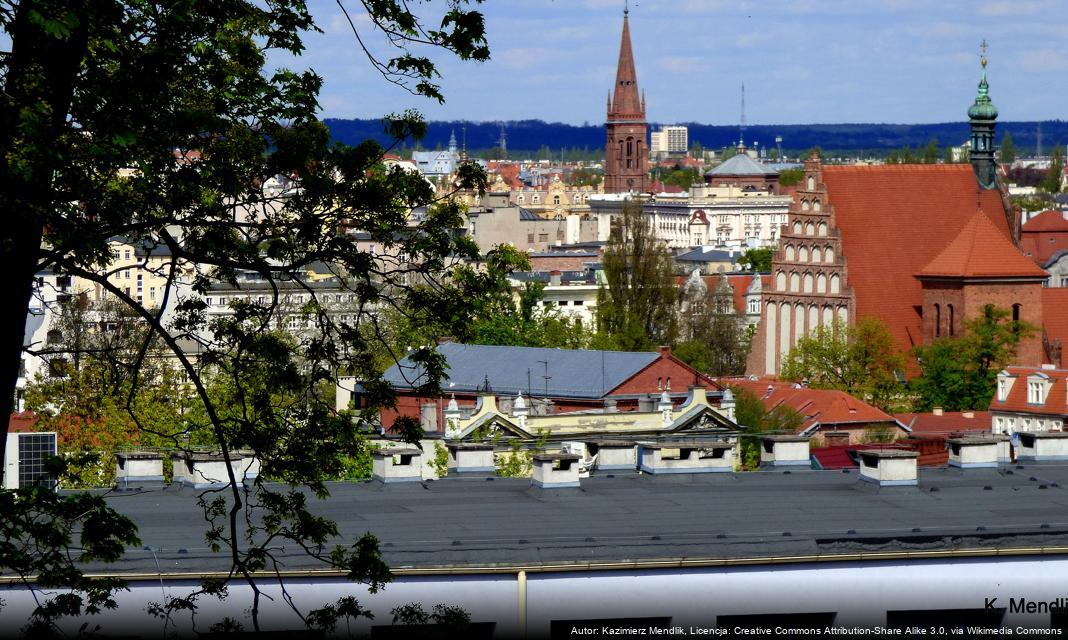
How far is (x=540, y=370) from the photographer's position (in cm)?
6147

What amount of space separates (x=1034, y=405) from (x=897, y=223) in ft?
52.4

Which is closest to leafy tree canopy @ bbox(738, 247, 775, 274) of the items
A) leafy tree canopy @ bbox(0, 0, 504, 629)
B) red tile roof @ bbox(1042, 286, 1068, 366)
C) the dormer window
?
red tile roof @ bbox(1042, 286, 1068, 366)

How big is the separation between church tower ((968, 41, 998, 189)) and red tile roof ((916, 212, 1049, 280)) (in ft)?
21.1

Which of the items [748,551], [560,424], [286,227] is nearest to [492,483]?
[748,551]

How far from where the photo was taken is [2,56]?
13094 mm

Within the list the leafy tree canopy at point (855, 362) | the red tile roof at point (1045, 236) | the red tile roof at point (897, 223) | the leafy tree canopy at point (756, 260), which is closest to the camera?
the leafy tree canopy at point (855, 362)

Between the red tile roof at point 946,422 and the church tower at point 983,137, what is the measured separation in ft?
67.1

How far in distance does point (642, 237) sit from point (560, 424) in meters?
44.4

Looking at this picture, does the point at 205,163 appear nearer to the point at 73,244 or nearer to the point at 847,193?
the point at 73,244

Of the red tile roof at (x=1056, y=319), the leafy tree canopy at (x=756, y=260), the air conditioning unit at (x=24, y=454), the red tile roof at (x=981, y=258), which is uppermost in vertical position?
the leafy tree canopy at (x=756, y=260)

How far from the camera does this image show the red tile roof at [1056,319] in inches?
3226

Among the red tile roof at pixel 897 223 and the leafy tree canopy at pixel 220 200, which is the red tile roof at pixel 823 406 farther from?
the leafy tree canopy at pixel 220 200

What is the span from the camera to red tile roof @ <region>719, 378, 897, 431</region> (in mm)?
64188

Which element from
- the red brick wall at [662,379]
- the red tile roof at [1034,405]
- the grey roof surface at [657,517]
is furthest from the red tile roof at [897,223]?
the grey roof surface at [657,517]
